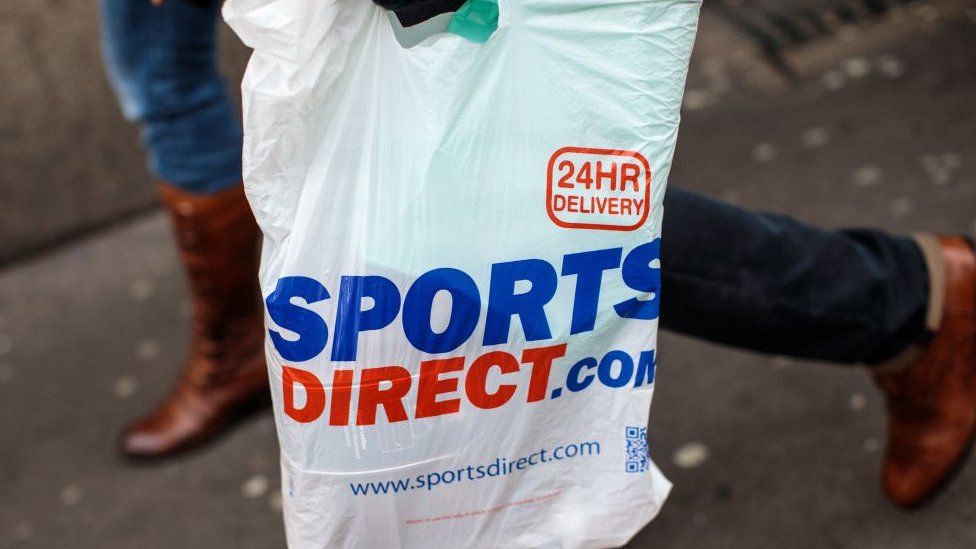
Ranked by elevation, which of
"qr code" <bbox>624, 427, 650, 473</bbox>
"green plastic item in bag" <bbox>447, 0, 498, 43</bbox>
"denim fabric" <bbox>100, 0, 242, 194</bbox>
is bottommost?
"qr code" <bbox>624, 427, 650, 473</bbox>

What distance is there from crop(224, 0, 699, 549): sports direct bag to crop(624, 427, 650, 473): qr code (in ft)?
0.28

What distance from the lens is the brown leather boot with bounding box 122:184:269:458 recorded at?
7.16 ft

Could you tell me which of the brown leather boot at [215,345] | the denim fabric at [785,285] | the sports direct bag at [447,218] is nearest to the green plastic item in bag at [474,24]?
the sports direct bag at [447,218]

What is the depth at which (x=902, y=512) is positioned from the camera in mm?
1931

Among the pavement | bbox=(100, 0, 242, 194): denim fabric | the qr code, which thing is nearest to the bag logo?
the qr code

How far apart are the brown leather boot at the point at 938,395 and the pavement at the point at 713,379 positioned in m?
0.07

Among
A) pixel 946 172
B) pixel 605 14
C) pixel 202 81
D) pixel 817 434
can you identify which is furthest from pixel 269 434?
pixel 946 172

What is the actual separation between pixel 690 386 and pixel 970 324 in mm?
630

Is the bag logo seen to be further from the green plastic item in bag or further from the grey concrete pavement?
the grey concrete pavement

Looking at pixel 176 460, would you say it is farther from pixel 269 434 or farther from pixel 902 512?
pixel 902 512

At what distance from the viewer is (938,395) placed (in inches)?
73.1

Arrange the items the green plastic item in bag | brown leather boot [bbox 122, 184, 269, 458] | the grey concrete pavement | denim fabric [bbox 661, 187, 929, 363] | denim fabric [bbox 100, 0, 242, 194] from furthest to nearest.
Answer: the grey concrete pavement → brown leather boot [bbox 122, 184, 269, 458] → denim fabric [bbox 100, 0, 242, 194] → denim fabric [bbox 661, 187, 929, 363] → the green plastic item in bag

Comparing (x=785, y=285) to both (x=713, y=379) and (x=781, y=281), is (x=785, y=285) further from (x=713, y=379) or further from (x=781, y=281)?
(x=713, y=379)

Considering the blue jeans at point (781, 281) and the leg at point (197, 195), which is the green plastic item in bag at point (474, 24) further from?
the leg at point (197, 195)
